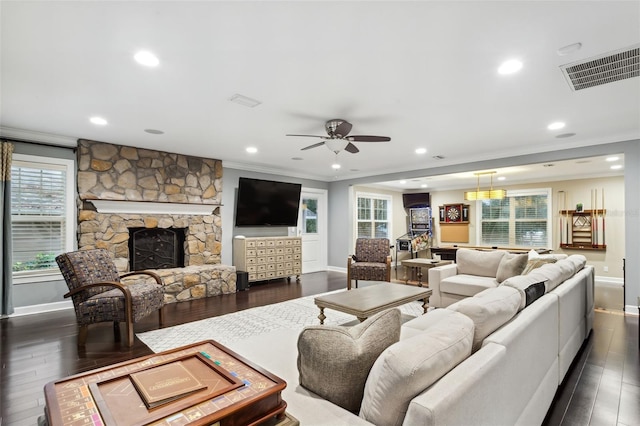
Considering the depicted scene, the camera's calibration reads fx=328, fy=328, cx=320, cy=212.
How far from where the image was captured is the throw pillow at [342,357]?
47.1 inches

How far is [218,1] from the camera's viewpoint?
1.83 m

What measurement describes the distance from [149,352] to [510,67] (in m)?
4.03

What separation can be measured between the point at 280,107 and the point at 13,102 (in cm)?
271

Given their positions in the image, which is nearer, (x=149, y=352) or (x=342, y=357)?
(x=342, y=357)

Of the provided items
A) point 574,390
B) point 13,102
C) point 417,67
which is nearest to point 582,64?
point 417,67

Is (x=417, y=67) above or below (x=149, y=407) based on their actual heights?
above

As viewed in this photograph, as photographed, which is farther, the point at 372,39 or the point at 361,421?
the point at 372,39

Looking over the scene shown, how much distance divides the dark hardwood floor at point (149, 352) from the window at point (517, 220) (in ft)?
13.7

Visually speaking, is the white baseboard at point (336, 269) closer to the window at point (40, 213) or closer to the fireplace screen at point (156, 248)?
the fireplace screen at point (156, 248)

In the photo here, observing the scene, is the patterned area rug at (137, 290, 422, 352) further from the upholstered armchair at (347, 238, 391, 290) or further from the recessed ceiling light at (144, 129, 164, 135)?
the recessed ceiling light at (144, 129, 164, 135)

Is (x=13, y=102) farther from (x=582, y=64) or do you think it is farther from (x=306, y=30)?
(x=582, y=64)

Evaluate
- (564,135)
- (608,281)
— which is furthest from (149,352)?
(608,281)

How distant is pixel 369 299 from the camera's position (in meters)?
3.47

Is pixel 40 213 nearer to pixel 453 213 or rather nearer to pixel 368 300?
pixel 368 300
